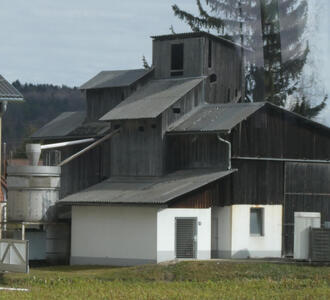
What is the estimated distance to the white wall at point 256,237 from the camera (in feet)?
161

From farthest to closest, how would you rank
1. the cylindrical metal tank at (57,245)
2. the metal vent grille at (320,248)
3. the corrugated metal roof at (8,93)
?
the cylindrical metal tank at (57,245)
the metal vent grille at (320,248)
the corrugated metal roof at (8,93)

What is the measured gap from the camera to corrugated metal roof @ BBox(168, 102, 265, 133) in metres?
49.5

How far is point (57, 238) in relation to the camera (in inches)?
2013

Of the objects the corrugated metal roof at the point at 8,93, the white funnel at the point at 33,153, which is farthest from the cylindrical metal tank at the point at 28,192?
the corrugated metal roof at the point at 8,93

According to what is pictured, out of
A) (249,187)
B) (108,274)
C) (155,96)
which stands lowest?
(108,274)

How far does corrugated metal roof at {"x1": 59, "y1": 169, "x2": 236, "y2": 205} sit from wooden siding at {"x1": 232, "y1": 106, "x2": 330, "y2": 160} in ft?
6.58

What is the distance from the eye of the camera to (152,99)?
5391cm

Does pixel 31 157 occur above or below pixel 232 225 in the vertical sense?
above

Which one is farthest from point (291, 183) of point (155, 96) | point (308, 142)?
point (155, 96)

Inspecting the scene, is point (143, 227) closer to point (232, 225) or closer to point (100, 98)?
point (232, 225)

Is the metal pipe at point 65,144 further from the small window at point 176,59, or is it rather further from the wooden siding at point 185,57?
the small window at point 176,59

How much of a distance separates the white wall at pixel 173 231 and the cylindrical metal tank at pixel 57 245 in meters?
6.76

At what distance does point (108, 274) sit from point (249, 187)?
1058cm

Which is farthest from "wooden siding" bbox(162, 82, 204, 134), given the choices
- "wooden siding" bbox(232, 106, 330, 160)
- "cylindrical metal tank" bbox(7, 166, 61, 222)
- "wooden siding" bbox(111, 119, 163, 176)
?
"cylindrical metal tank" bbox(7, 166, 61, 222)
